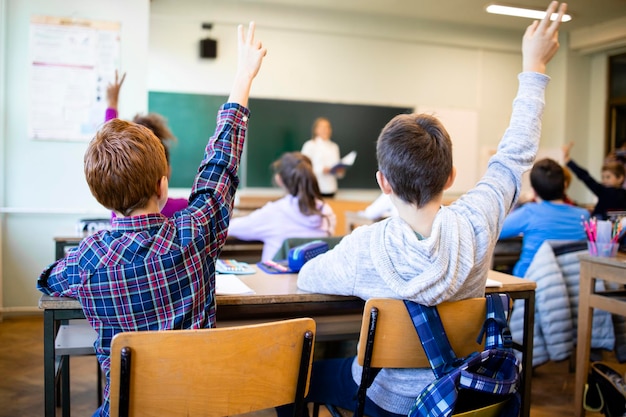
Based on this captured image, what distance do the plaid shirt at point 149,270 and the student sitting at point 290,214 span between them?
59.4 inches

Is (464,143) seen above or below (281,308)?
above

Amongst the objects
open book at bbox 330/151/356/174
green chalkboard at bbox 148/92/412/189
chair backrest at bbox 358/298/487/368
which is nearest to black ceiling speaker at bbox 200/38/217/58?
green chalkboard at bbox 148/92/412/189

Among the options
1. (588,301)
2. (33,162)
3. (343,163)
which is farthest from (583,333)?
(343,163)

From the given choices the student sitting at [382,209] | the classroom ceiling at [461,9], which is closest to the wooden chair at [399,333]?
the student sitting at [382,209]

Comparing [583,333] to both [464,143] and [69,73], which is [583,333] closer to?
[69,73]

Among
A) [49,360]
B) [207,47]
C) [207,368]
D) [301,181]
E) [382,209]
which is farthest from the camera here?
[207,47]

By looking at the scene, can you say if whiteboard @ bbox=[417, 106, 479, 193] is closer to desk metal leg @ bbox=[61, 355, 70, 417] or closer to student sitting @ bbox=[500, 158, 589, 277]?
student sitting @ bbox=[500, 158, 589, 277]

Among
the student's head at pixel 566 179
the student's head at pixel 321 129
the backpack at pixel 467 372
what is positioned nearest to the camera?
the backpack at pixel 467 372

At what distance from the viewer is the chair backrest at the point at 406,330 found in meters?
1.36

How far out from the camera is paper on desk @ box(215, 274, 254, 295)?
5.32ft

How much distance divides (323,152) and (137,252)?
5766 millimetres

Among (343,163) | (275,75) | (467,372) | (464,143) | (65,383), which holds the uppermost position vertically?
(275,75)

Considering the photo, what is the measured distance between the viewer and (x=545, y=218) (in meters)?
3.08

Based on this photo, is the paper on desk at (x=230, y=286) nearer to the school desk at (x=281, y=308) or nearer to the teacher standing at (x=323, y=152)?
the school desk at (x=281, y=308)
